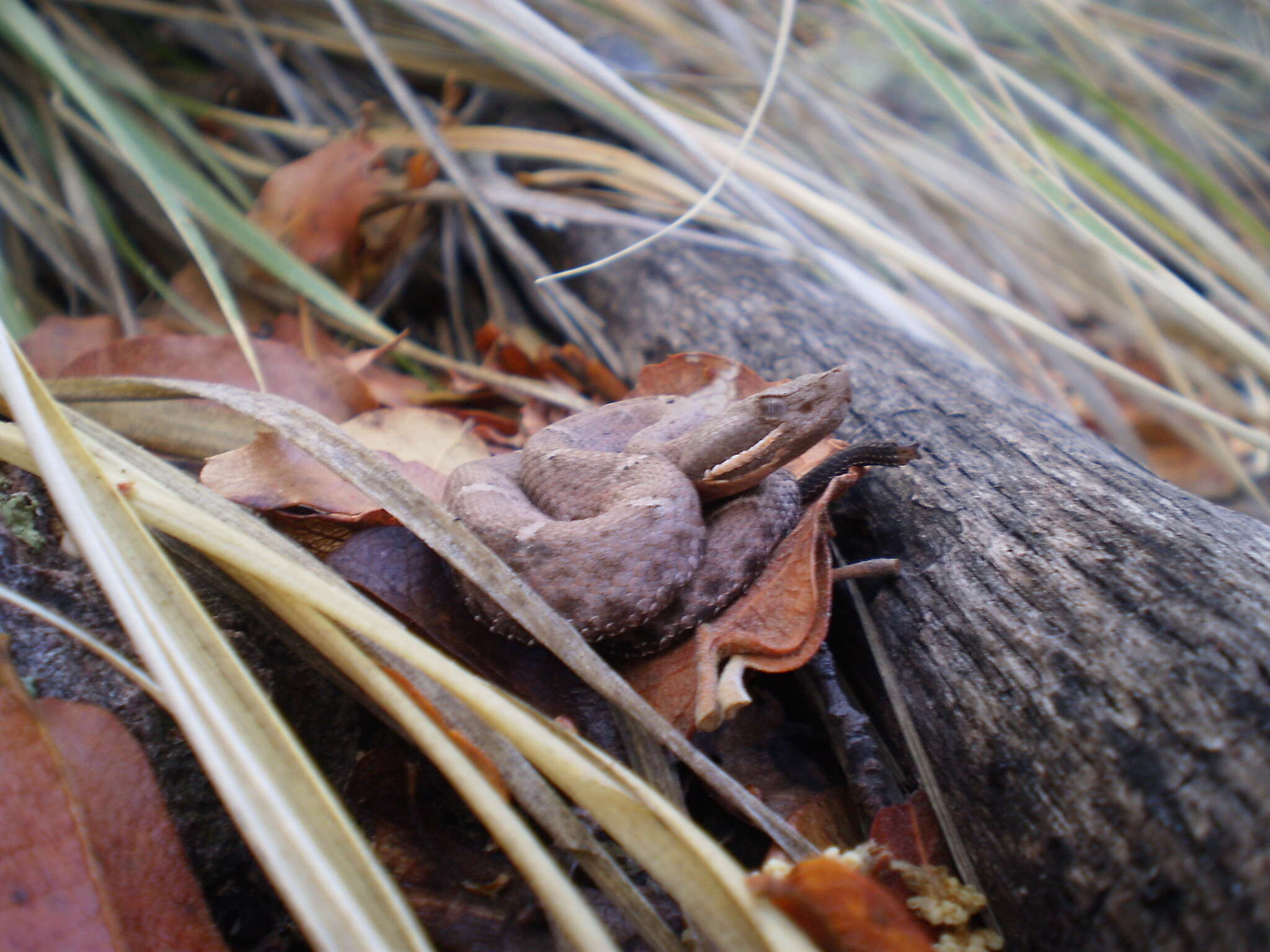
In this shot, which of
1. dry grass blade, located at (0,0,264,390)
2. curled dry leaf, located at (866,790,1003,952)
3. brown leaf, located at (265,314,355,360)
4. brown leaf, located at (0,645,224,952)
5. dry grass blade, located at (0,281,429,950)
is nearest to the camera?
dry grass blade, located at (0,281,429,950)

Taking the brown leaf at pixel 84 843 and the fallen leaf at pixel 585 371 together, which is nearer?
the brown leaf at pixel 84 843

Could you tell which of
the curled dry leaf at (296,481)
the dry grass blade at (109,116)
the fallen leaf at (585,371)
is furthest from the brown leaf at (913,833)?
the dry grass blade at (109,116)

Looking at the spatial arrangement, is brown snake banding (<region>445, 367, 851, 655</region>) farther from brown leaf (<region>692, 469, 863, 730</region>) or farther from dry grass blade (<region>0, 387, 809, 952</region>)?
dry grass blade (<region>0, 387, 809, 952</region>)

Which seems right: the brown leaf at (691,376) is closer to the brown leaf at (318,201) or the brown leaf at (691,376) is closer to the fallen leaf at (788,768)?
the fallen leaf at (788,768)

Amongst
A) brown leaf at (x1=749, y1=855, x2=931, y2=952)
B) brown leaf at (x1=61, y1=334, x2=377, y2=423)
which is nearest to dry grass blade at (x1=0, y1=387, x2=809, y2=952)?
brown leaf at (x1=749, y1=855, x2=931, y2=952)

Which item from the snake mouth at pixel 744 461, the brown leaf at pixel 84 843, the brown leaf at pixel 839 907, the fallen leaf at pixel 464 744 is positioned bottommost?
the brown leaf at pixel 84 843

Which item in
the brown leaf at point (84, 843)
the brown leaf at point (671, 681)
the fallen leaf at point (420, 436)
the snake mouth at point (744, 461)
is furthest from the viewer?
the fallen leaf at point (420, 436)

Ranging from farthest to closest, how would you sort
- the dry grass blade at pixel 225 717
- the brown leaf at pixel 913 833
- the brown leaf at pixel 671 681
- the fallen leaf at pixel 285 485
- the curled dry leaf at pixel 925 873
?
the fallen leaf at pixel 285 485 < the brown leaf at pixel 671 681 < the brown leaf at pixel 913 833 < the curled dry leaf at pixel 925 873 < the dry grass blade at pixel 225 717
